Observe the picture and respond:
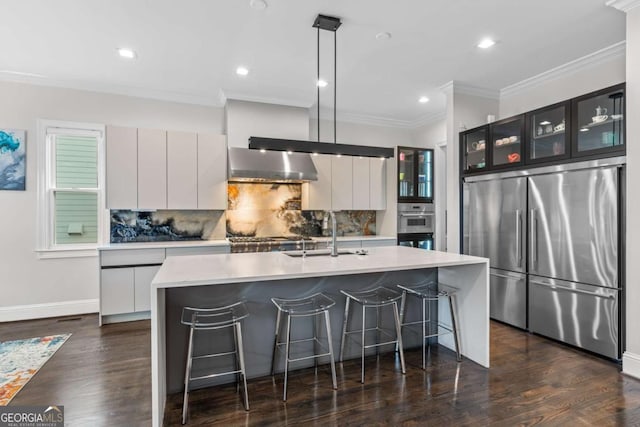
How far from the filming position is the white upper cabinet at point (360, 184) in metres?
5.26

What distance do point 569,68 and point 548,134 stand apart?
875mm

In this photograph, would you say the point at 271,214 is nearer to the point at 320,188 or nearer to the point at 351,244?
the point at 320,188

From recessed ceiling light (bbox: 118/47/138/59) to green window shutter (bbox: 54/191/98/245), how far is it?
1864 millimetres

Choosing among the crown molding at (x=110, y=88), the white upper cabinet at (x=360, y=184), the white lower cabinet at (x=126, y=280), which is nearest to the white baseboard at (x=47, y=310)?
the white lower cabinet at (x=126, y=280)

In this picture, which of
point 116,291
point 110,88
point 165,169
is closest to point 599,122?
point 165,169

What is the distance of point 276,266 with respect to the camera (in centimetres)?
247

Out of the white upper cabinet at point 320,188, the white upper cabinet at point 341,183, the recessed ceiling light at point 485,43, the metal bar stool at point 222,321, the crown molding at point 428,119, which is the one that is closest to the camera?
the metal bar stool at point 222,321

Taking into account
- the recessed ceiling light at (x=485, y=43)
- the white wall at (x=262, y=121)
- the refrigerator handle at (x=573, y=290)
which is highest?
the recessed ceiling light at (x=485, y=43)

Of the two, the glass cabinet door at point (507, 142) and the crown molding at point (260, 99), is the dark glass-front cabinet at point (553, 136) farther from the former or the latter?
the crown molding at point (260, 99)

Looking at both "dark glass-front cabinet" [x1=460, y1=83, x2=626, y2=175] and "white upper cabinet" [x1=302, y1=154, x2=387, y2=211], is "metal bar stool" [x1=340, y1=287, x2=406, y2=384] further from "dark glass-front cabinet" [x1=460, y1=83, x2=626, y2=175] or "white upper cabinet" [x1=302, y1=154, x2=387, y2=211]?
"white upper cabinet" [x1=302, y1=154, x2=387, y2=211]

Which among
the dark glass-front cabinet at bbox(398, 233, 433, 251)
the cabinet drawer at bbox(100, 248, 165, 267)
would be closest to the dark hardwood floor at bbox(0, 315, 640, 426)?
the cabinet drawer at bbox(100, 248, 165, 267)

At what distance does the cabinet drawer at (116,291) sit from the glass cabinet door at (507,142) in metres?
4.41

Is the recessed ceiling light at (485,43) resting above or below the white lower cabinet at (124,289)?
above

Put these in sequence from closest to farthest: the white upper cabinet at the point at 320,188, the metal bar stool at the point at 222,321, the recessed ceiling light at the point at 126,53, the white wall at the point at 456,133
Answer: the metal bar stool at the point at 222,321, the recessed ceiling light at the point at 126,53, the white wall at the point at 456,133, the white upper cabinet at the point at 320,188
